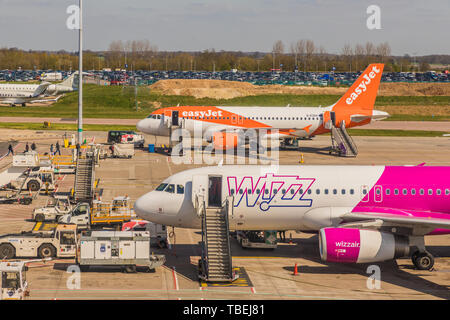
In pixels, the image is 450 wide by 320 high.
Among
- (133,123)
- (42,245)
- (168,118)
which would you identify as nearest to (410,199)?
(42,245)

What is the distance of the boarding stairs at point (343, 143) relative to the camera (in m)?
69.4

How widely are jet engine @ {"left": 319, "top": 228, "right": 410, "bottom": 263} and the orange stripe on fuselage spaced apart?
40330mm

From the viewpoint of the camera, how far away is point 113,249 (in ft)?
95.6

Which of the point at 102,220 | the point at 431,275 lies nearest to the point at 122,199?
the point at 102,220

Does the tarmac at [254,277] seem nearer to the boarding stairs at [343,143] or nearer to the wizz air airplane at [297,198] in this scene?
the wizz air airplane at [297,198]

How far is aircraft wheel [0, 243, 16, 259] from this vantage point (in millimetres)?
31219

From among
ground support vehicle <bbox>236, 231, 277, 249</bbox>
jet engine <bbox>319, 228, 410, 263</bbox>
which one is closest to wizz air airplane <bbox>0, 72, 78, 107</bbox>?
ground support vehicle <bbox>236, 231, 277, 249</bbox>

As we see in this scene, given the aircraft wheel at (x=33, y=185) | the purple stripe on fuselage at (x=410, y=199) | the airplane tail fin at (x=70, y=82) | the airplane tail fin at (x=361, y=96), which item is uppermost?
the airplane tail fin at (x=70, y=82)

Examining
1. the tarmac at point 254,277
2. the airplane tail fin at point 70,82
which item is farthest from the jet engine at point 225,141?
the airplane tail fin at point 70,82

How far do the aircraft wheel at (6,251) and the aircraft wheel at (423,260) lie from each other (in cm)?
2056

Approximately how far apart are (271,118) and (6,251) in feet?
142

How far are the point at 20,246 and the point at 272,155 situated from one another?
40729mm

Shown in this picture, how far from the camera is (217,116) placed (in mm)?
68875

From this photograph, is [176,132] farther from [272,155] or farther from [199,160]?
[272,155]
